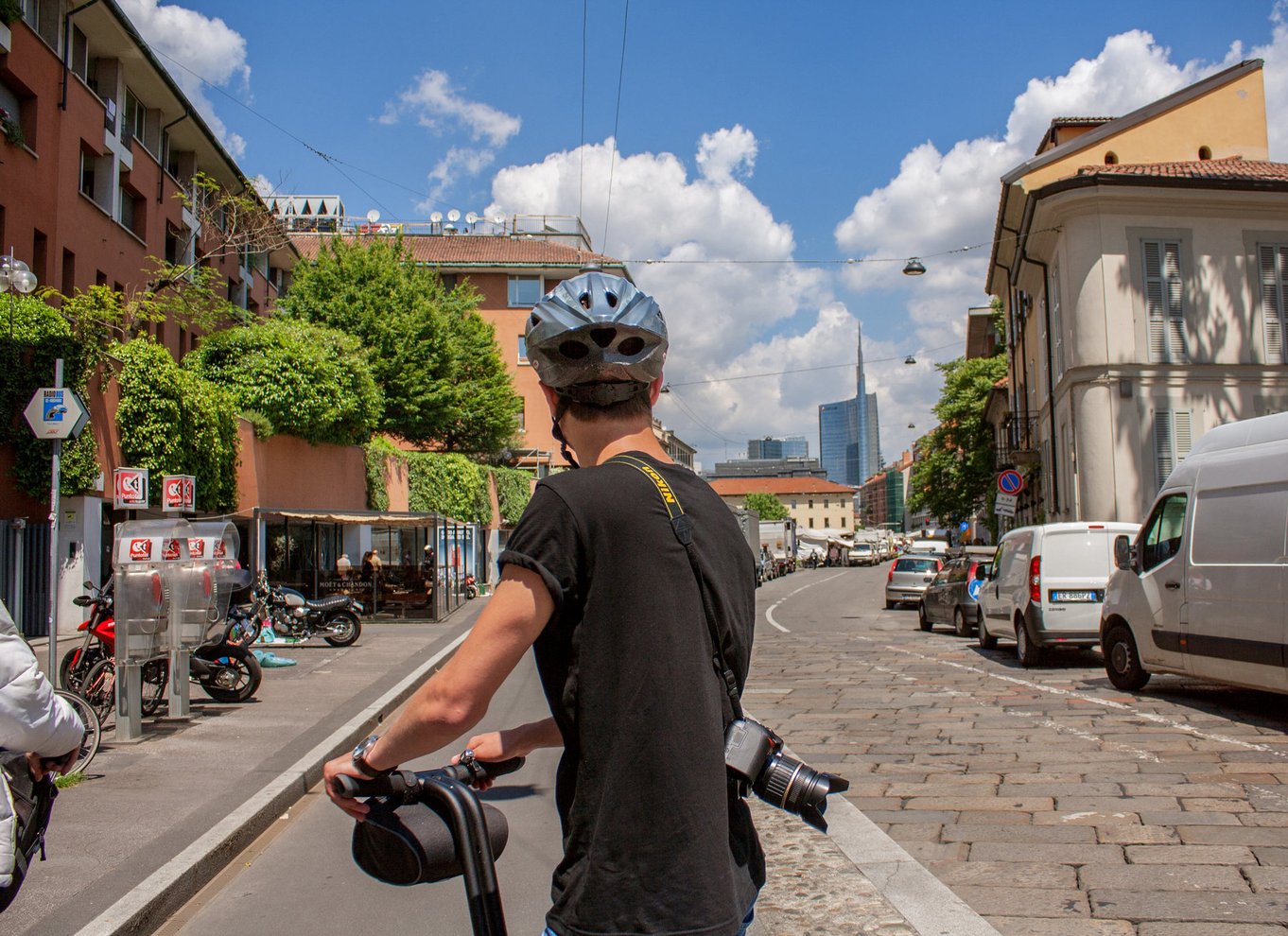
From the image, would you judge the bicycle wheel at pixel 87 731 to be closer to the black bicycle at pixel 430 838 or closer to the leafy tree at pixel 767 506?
the black bicycle at pixel 430 838

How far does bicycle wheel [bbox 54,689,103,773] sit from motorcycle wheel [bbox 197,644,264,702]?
3223 millimetres

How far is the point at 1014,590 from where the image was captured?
49.5 ft

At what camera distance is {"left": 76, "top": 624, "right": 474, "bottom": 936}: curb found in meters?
4.68

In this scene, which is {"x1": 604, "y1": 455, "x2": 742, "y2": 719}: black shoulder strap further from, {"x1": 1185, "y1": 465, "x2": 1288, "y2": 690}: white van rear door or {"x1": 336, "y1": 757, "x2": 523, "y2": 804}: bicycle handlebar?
{"x1": 1185, "y1": 465, "x2": 1288, "y2": 690}: white van rear door

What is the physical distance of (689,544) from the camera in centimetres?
184

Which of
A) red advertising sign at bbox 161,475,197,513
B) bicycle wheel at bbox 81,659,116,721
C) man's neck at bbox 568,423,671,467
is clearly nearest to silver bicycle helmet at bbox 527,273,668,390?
man's neck at bbox 568,423,671,467

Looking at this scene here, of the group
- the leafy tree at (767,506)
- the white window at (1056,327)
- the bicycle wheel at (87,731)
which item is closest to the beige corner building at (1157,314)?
the white window at (1056,327)

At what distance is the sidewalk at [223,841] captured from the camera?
456cm

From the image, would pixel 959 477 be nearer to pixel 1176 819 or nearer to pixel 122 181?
pixel 122 181

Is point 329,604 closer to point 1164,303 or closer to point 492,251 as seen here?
point 1164,303

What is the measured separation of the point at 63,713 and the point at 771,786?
2.47 meters

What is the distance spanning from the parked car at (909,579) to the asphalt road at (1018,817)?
19.0 meters

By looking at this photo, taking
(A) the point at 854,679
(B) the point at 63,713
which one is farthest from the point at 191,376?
(B) the point at 63,713

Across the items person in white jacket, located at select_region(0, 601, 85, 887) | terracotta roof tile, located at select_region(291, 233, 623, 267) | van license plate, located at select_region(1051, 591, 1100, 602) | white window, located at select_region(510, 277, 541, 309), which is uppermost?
terracotta roof tile, located at select_region(291, 233, 623, 267)
